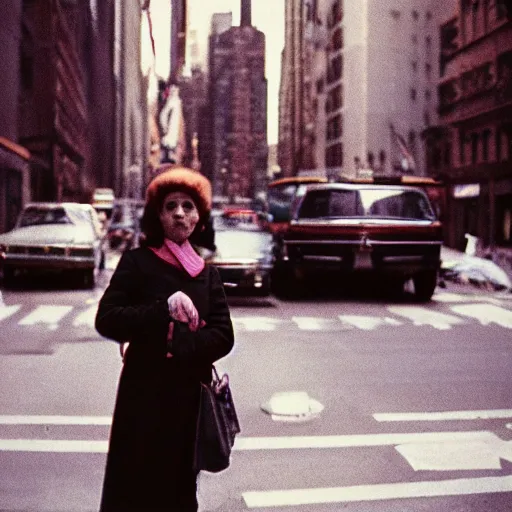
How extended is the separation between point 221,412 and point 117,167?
105038 mm

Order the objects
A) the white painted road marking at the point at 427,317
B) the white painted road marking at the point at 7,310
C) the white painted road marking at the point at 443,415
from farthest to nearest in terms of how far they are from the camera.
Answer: the white painted road marking at the point at 7,310, the white painted road marking at the point at 427,317, the white painted road marking at the point at 443,415

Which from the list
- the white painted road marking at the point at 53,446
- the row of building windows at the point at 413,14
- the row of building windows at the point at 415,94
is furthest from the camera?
the row of building windows at the point at 413,14

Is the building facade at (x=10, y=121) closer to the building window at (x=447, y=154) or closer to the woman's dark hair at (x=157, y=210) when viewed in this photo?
the building window at (x=447, y=154)

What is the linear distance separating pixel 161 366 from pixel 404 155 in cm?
6043

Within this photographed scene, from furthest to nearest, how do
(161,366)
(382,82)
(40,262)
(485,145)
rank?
(382,82) < (485,145) < (40,262) < (161,366)

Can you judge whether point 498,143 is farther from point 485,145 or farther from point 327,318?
point 327,318

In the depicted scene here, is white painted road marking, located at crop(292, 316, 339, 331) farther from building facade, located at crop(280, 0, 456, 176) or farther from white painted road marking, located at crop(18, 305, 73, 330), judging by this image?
building facade, located at crop(280, 0, 456, 176)

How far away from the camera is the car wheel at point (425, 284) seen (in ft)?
49.4

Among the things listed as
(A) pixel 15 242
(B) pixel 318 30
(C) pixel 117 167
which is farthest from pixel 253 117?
(A) pixel 15 242

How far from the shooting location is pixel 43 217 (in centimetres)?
1811

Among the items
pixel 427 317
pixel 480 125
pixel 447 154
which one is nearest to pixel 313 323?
pixel 427 317

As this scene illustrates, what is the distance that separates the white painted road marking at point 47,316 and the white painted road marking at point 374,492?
6.91m

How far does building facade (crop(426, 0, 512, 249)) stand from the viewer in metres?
34.2

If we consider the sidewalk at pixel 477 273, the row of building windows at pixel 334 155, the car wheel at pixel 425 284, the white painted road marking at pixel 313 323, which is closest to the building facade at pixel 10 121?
the sidewalk at pixel 477 273
